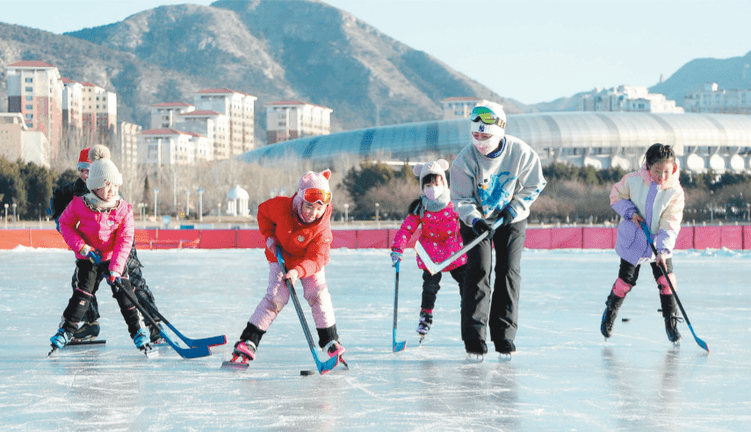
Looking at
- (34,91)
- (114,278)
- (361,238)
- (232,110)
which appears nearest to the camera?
(114,278)

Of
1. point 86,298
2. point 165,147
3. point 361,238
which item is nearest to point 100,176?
point 86,298

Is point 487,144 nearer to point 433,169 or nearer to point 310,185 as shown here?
point 433,169

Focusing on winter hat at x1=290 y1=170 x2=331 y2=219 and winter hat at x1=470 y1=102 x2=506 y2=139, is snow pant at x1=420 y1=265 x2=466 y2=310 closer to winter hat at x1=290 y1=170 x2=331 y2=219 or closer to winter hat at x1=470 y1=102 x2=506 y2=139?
winter hat at x1=470 y1=102 x2=506 y2=139

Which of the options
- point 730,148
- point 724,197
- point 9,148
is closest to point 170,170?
point 9,148

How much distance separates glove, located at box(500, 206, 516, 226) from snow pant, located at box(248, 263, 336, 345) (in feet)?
3.64

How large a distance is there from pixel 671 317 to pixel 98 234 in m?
3.81

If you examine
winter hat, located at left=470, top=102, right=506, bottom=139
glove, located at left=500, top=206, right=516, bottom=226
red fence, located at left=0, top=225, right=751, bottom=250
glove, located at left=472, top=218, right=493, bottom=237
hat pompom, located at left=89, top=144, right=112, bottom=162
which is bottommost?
red fence, located at left=0, top=225, right=751, bottom=250

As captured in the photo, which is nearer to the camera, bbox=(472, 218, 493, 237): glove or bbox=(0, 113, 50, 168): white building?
bbox=(472, 218, 493, 237): glove

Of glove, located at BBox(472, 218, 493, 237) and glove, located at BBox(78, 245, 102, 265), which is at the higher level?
glove, located at BBox(472, 218, 493, 237)

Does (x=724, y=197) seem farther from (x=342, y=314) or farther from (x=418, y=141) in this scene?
(x=342, y=314)

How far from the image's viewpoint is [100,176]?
486 cm

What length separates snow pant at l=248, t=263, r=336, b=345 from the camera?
4.64 meters

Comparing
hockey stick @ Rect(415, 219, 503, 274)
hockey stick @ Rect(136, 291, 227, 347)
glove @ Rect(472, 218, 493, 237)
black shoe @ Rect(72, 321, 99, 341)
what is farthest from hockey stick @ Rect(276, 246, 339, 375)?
black shoe @ Rect(72, 321, 99, 341)

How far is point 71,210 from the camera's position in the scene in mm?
4938
